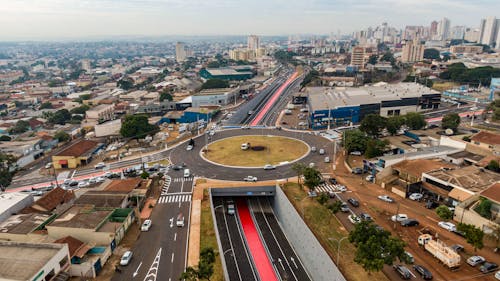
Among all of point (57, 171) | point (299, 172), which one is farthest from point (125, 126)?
point (299, 172)

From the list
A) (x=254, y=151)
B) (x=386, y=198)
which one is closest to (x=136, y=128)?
(x=254, y=151)

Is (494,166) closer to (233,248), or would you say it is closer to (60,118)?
(233,248)

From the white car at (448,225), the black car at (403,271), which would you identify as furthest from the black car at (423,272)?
the white car at (448,225)

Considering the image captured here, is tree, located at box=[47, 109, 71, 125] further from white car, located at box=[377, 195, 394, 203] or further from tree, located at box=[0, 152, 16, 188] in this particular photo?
white car, located at box=[377, 195, 394, 203]

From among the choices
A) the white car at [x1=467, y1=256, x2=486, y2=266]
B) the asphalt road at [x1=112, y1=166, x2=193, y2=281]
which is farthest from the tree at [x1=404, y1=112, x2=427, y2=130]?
the asphalt road at [x1=112, y1=166, x2=193, y2=281]

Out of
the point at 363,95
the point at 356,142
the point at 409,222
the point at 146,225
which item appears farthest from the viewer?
the point at 363,95
